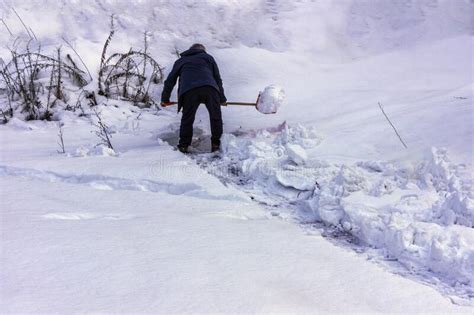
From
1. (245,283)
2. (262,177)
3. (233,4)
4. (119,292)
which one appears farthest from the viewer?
(233,4)

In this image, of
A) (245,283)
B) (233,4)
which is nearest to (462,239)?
(245,283)

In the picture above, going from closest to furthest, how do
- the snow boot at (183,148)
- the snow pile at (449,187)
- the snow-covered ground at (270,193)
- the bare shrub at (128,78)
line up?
1. the snow-covered ground at (270,193)
2. the snow pile at (449,187)
3. the snow boot at (183,148)
4. the bare shrub at (128,78)

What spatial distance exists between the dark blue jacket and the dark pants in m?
0.06

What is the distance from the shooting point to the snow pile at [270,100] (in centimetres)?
473

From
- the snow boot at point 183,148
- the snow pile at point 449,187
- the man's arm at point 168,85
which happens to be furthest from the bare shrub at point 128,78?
the snow pile at point 449,187

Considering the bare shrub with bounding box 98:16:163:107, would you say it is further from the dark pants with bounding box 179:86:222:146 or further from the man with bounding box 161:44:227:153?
the dark pants with bounding box 179:86:222:146

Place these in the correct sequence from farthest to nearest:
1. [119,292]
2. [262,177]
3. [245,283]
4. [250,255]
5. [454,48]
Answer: [454,48] → [262,177] → [250,255] → [245,283] → [119,292]

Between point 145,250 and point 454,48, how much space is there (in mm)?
5490

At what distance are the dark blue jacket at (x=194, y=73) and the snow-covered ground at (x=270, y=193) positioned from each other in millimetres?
525

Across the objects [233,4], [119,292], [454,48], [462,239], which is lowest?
[119,292]

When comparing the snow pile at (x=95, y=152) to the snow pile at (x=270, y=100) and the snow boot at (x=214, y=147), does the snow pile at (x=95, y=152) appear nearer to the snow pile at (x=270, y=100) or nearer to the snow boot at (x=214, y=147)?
the snow boot at (x=214, y=147)

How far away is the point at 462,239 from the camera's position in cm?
235

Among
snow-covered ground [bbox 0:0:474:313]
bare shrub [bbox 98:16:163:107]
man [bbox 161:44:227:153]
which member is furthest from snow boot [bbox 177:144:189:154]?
bare shrub [bbox 98:16:163:107]

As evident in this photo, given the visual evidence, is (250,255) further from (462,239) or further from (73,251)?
(462,239)
